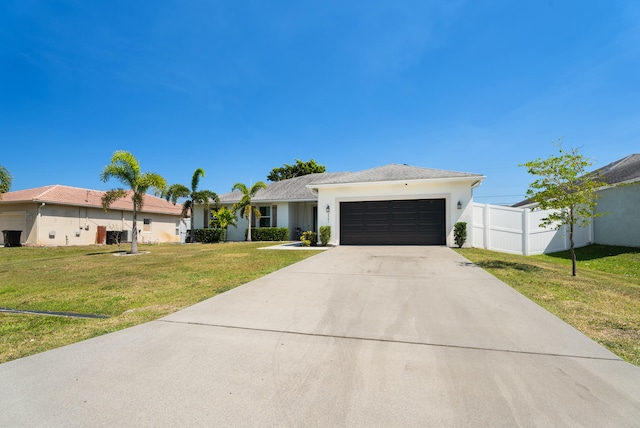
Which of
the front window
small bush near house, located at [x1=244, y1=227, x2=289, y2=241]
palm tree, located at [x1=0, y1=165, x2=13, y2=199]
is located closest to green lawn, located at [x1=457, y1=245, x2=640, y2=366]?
small bush near house, located at [x1=244, y1=227, x2=289, y2=241]

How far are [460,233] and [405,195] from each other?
2.98 meters

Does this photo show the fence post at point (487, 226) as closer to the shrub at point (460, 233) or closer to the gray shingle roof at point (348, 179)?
the shrub at point (460, 233)

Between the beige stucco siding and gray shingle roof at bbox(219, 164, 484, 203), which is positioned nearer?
gray shingle roof at bbox(219, 164, 484, 203)

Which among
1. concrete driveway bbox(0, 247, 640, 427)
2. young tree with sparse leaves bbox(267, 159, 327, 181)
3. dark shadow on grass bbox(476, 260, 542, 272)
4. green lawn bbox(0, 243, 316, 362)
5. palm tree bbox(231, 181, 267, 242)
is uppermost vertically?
young tree with sparse leaves bbox(267, 159, 327, 181)

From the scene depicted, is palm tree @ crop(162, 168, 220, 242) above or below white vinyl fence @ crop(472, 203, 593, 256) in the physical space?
above

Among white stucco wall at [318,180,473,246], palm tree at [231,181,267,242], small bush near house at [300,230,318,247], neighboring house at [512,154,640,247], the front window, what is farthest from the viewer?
the front window

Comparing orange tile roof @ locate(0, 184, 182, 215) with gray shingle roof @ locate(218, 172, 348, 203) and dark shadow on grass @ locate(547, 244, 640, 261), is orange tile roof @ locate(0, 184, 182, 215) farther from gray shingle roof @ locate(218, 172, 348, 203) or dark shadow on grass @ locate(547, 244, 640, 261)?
dark shadow on grass @ locate(547, 244, 640, 261)

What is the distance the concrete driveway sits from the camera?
78.9 inches

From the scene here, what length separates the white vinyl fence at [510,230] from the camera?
12.4m

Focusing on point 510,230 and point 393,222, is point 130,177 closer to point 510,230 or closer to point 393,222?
point 393,222

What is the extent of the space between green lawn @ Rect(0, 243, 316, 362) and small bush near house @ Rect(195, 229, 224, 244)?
10.9 metres

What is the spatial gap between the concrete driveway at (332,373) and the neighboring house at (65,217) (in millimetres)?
22113

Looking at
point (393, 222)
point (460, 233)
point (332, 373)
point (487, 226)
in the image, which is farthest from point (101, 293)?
point (487, 226)

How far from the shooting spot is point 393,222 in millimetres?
13531
